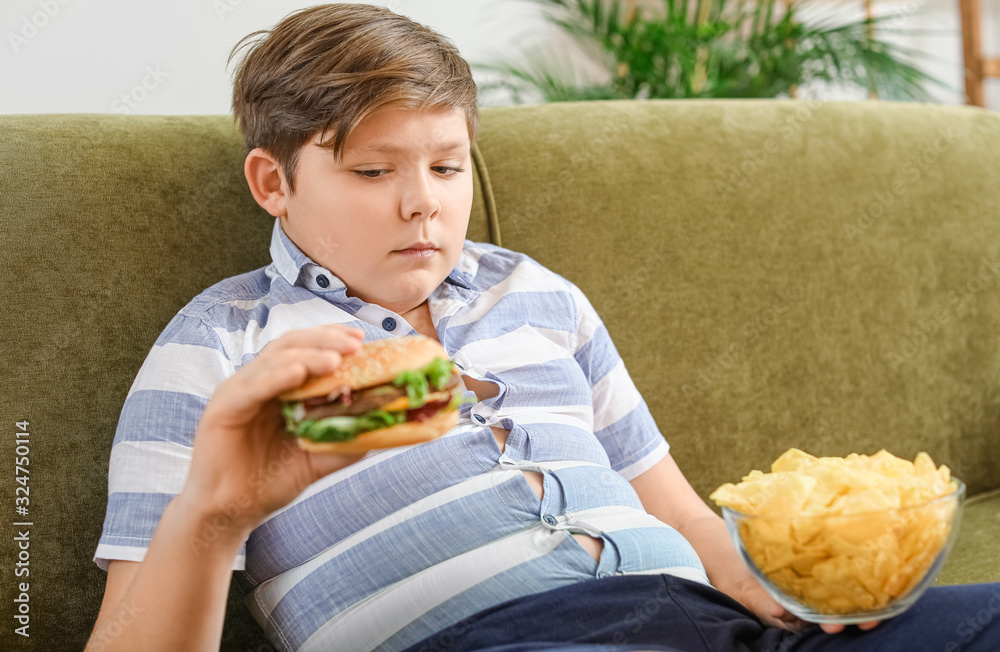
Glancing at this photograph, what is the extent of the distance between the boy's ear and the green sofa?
0.15m

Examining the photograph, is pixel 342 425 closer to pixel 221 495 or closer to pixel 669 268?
pixel 221 495

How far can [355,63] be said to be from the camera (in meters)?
1.00

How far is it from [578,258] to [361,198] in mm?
539

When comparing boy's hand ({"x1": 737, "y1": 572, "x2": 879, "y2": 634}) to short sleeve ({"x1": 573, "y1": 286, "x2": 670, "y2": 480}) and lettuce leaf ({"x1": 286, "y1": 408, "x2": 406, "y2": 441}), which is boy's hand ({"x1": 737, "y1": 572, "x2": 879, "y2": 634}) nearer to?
short sleeve ({"x1": 573, "y1": 286, "x2": 670, "y2": 480})

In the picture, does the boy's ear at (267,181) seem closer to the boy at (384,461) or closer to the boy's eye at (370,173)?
the boy at (384,461)

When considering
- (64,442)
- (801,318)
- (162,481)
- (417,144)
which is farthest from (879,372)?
(64,442)

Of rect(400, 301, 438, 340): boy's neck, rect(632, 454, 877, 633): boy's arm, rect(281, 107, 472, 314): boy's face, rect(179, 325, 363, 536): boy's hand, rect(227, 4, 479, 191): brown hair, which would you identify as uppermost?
rect(227, 4, 479, 191): brown hair

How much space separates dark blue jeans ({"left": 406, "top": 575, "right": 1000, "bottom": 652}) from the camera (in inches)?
30.7

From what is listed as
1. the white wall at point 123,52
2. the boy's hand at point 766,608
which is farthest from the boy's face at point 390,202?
the white wall at point 123,52

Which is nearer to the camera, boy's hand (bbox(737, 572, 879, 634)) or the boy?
the boy

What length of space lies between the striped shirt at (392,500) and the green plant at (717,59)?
139cm

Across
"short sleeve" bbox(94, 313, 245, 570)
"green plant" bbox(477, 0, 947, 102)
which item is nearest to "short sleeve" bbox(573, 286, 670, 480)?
"short sleeve" bbox(94, 313, 245, 570)

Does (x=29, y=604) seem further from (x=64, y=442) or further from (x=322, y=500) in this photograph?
(x=322, y=500)

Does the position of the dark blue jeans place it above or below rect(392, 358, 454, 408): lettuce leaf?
below
